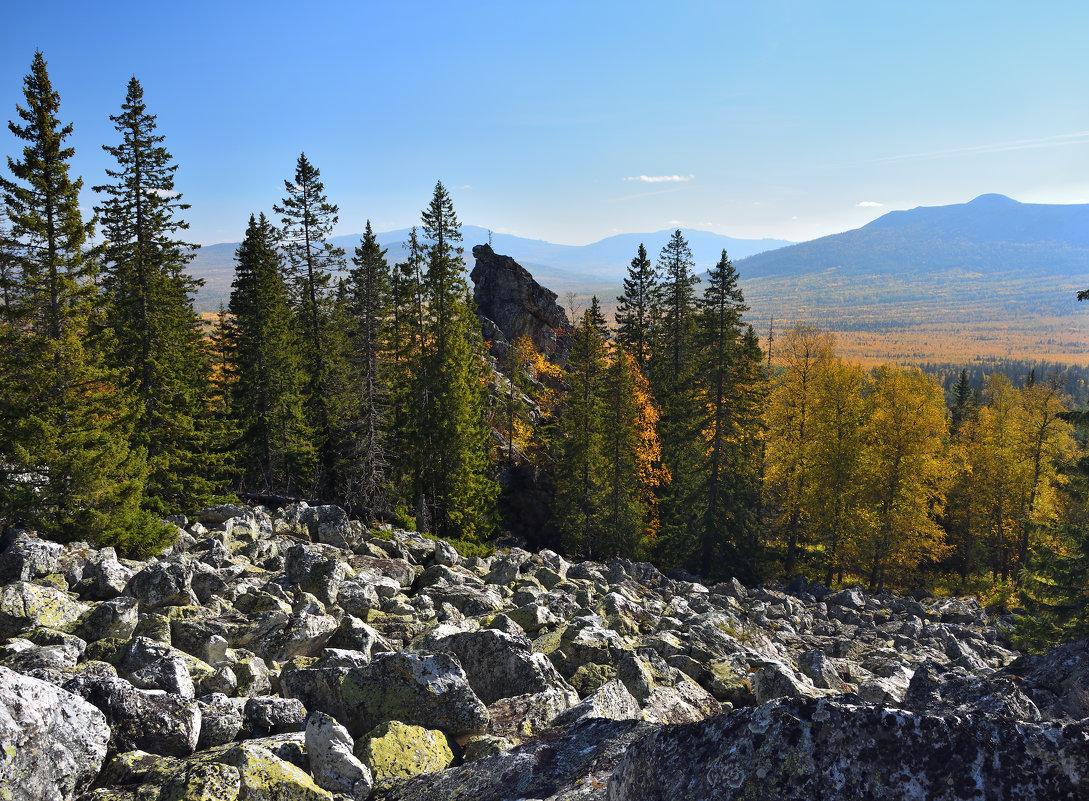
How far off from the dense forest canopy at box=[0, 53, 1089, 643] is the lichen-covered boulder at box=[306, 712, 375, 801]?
1626 centimetres

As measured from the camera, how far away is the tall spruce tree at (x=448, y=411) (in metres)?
29.9

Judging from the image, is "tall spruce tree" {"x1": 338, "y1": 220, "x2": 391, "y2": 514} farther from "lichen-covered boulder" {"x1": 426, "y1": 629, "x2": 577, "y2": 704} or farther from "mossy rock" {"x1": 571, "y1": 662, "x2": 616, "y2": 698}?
"lichen-covered boulder" {"x1": 426, "y1": 629, "x2": 577, "y2": 704}

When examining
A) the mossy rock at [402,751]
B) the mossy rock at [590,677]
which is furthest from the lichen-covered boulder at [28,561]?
the mossy rock at [590,677]

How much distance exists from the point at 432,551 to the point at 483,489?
1311 centimetres

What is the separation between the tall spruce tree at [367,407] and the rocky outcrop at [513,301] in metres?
23.7

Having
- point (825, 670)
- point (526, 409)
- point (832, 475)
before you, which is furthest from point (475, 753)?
point (526, 409)

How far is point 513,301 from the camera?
2244 inches

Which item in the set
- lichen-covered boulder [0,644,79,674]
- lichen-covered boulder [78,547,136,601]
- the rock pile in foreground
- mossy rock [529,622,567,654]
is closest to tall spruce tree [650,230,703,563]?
the rock pile in foreground

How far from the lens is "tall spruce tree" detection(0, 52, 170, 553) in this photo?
1394cm

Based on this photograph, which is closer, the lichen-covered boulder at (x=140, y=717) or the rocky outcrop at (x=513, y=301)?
the lichen-covered boulder at (x=140, y=717)

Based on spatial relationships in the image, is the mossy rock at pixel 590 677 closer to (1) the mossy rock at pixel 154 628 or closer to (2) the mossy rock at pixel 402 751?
(2) the mossy rock at pixel 402 751

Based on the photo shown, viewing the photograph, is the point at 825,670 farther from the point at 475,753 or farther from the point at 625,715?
the point at 475,753

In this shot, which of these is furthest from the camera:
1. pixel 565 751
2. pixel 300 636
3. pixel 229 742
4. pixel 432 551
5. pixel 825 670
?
pixel 432 551

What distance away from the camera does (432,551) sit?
1889 centimetres
